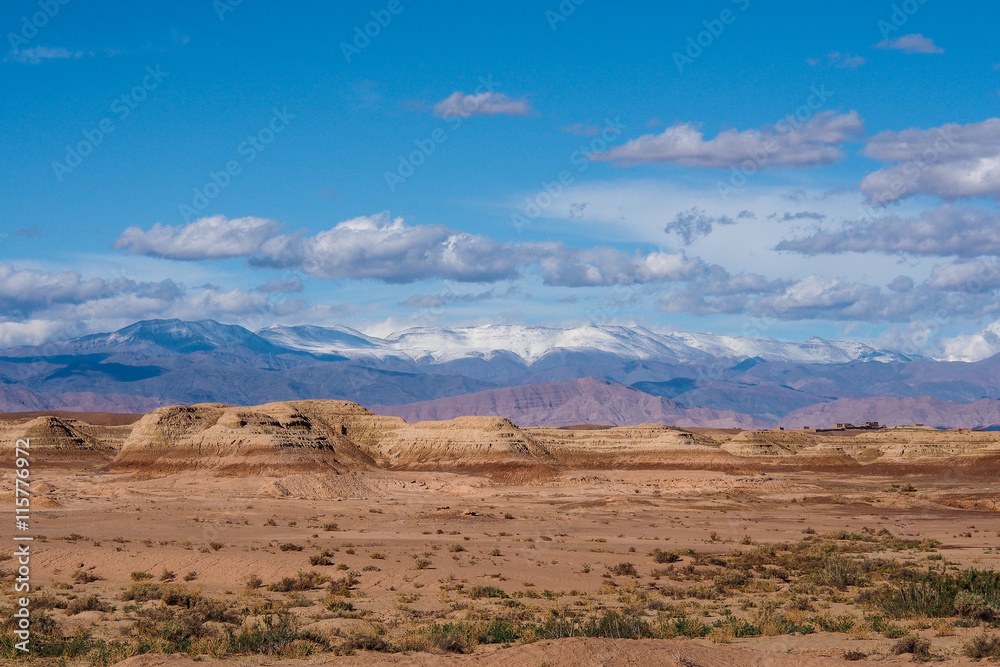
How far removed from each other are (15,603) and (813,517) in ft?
181

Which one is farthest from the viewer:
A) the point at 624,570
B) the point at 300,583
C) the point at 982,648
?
the point at 624,570

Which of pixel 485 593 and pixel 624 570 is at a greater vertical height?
pixel 485 593

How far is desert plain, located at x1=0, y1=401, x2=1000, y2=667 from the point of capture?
72.2 ft

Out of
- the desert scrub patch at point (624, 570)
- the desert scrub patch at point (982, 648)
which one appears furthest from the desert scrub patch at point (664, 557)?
the desert scrub patch at point (982, 648)

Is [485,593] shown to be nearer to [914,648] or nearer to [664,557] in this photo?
[664,557]

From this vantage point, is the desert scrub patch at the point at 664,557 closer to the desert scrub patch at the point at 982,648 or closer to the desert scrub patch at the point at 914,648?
the desert scrub patch at the point at 914,648

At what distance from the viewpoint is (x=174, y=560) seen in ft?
121

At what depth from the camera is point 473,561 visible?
4000 centimetres

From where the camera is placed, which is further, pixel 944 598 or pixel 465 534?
pixel 465 534

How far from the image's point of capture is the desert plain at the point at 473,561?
22.0 meters

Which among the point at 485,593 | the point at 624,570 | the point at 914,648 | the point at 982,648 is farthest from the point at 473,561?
the point at 982,648

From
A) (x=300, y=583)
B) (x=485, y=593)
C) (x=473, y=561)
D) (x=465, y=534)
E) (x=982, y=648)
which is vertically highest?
(x=300, y=583)

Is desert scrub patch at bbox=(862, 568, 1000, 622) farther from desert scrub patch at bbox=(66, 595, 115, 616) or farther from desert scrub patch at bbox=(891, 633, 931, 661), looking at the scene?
desert scrub patch at bbox=(66, 595, 115, 616)

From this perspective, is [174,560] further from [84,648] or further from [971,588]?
[971,588]
